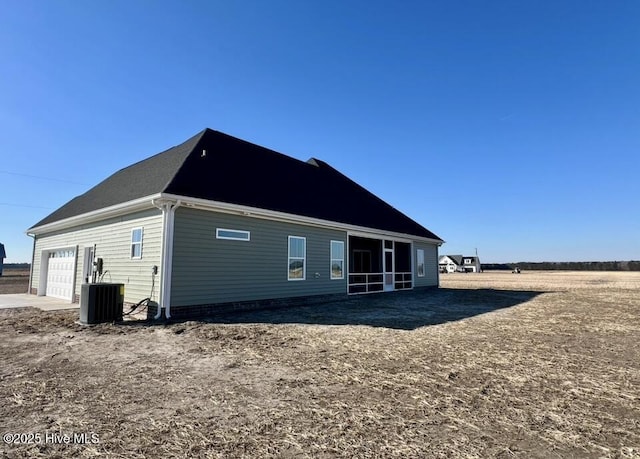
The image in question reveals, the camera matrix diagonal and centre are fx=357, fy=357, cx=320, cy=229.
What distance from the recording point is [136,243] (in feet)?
35.0

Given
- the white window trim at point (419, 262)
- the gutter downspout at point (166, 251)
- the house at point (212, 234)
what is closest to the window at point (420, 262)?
the white window trim at point (419, 262)

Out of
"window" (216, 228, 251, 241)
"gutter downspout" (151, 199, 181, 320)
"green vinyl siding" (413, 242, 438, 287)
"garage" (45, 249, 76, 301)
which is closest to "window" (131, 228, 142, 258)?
"gutter downspout" (151, 199, 181, 320)

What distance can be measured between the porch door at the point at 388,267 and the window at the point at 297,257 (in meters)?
6.56

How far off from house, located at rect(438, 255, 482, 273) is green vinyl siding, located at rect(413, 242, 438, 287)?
71.9 meters

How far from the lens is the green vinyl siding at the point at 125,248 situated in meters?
9.88

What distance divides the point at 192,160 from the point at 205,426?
32.0 feet

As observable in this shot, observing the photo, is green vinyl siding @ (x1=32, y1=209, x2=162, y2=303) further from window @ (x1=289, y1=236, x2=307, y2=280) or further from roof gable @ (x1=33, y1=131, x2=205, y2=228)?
window @ (x1=289, y1=236, x2=307, y2=280)

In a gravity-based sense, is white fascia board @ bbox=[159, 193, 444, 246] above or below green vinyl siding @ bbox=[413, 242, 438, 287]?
above

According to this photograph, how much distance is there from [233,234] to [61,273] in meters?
9.84

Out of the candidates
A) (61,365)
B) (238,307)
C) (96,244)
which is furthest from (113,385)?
(96,244)

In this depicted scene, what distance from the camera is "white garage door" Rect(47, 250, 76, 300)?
48.0 feet

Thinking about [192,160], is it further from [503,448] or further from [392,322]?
[503,448]

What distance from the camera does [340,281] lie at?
15.3 m

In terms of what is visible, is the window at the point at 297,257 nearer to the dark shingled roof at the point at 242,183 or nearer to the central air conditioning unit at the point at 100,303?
the dark shingled roof at the point at 242,183
